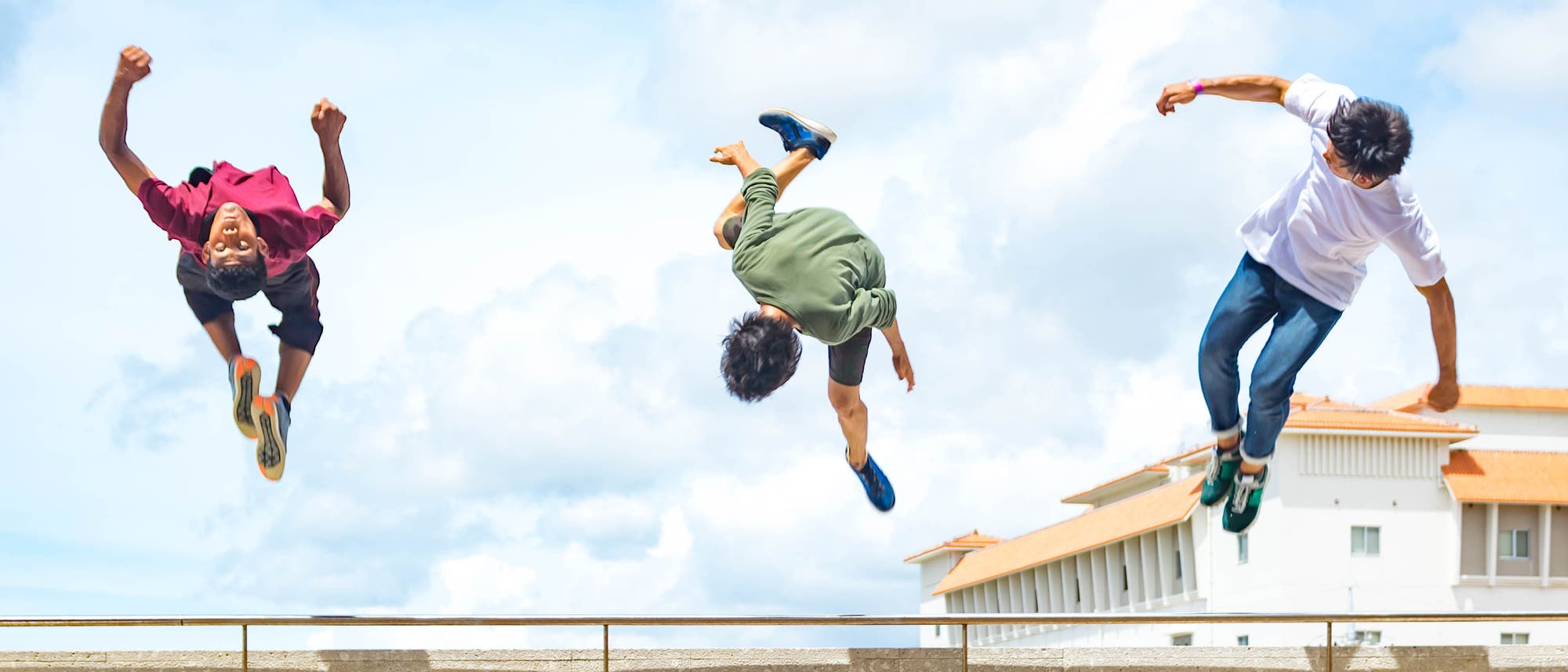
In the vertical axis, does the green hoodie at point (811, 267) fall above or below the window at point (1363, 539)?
above

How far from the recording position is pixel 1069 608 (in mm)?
49406

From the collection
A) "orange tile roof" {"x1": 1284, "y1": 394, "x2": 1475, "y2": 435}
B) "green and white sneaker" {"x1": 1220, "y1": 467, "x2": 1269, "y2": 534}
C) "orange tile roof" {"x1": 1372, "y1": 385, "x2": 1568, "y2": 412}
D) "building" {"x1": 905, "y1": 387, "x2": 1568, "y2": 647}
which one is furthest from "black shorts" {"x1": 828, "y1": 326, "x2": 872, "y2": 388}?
"orange tile roof" {"x1": 1372, "y1": 385, "x2": 1568, "y2": 412}

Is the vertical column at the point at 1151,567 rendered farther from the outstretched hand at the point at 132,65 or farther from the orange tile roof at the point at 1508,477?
the outstretched hand at the point at 132,65

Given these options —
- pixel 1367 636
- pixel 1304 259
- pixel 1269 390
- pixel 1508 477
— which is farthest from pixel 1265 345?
pixel 1508 477

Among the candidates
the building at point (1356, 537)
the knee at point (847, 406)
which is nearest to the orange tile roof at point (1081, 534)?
the building at point (1356, 537)

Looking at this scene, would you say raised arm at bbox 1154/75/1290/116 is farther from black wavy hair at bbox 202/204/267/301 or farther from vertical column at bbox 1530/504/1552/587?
vertical column at bbox 1530/504/1552/587

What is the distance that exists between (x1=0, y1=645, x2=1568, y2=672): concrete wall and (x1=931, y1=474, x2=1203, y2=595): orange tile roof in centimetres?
3297

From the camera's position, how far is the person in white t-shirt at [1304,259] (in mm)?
8625

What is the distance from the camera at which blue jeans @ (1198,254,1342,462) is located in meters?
8.83

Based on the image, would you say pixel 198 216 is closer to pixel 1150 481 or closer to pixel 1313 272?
pixel 1313 272

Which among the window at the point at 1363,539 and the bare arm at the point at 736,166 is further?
the window at the point at 1363,539

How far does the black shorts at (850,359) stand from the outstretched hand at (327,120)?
304 cm

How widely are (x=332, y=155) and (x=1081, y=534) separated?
41595 mm

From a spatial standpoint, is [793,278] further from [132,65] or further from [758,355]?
[132,65]
